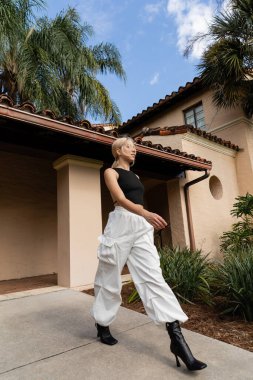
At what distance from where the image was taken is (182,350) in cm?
184

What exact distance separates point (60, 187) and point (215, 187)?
5.31m

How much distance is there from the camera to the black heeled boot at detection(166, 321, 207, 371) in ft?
5.95

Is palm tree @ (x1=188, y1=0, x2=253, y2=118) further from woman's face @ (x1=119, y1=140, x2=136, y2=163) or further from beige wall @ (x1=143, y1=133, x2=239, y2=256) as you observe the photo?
woman's face @ (x1=119, y1=140, x2=136, y2=163)

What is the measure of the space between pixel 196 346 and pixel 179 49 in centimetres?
904

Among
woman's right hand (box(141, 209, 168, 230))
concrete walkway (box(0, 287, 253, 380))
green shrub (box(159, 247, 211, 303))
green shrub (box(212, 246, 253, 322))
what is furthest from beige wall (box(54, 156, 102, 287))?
woman's right hand (box(141, 209, 168, 230))

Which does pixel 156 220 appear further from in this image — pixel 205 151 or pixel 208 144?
pixel 208 144

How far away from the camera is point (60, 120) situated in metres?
4.38

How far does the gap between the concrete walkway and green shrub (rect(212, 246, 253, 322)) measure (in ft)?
2.84

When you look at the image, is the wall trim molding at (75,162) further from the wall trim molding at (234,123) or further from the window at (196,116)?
the window at (196,116)

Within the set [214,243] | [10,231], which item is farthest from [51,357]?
[214,243]

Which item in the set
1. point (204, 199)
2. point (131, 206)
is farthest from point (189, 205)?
point (131, 206)

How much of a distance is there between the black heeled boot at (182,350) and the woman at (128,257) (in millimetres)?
95

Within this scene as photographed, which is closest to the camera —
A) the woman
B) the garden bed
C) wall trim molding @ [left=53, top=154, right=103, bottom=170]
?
the woman

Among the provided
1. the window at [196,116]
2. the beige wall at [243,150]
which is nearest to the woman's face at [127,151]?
the beige wall at [243,150]
